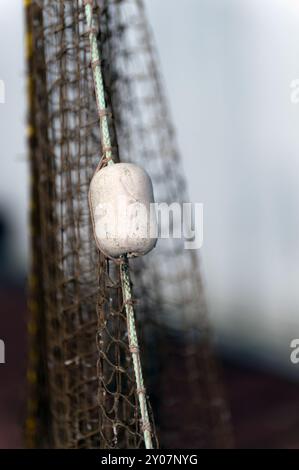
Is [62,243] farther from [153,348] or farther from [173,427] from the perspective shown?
[173,427]

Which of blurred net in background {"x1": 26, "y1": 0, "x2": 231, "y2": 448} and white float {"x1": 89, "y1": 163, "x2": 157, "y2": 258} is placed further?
blurred net in background {"x1": 26, "y1": 0, "x2": 231, "y2": 448}

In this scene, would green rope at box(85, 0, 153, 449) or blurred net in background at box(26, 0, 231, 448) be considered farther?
blurred net in background at box(26, 0, 231, 448)

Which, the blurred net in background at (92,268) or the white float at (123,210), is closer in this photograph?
the white float at (123,210)

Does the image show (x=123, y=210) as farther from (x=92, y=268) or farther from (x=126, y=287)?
(x=92, y=268)

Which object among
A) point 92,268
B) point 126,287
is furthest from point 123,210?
point 92,268
